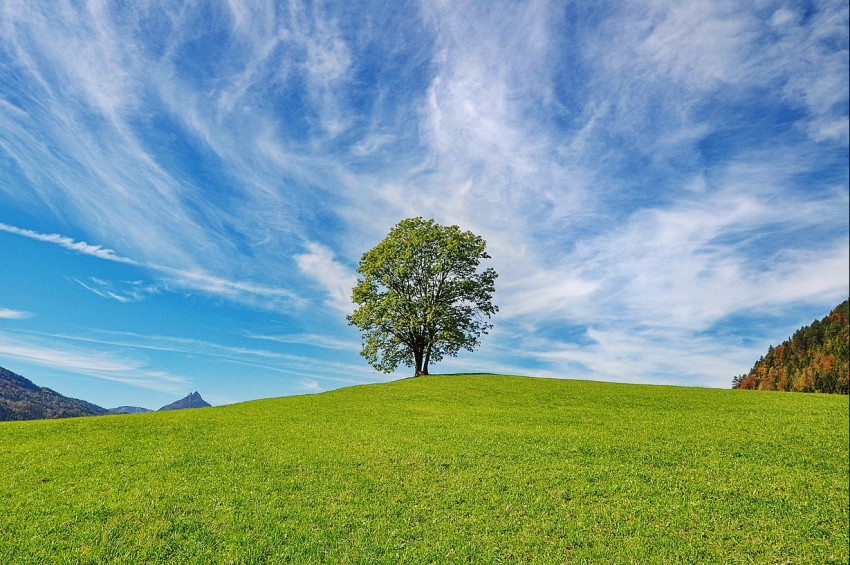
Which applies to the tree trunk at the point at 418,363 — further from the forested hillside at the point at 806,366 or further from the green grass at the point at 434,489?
the forested hillside at the point at 806,366

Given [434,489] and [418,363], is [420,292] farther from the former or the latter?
[434,489]

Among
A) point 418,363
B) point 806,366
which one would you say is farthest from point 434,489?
point 806,366

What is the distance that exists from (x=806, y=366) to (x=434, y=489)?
12097 cm

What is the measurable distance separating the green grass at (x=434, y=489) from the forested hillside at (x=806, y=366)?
60840 millimetres

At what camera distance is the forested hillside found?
72.4 m

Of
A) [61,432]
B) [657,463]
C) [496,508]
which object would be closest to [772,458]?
[657,463]

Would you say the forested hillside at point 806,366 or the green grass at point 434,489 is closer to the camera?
the green grass at point 434,489

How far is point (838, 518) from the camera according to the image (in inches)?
498

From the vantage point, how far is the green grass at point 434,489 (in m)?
11.2

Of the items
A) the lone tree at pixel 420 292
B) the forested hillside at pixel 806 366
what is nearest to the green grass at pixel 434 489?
the lone tree at pixel 420 292

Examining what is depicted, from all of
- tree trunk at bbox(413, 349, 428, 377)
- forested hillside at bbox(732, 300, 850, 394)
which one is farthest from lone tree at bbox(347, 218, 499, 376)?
forested hillside at bbox(732, 300, 850, 394)

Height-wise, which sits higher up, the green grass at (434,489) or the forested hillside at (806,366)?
the forested hillside at (806,366)

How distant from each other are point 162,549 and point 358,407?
22.2 m

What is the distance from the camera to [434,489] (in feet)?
49.3
